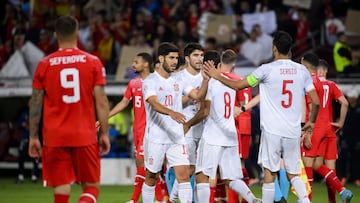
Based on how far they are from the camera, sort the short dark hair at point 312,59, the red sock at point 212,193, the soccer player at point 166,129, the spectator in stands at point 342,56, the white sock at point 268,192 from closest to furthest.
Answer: the white sock at point 268,192 → the soccer player at point 166,129 → the red sock at point 212,193 → the short dark hair at point 312,59 → the spectator in stands at point 342,56

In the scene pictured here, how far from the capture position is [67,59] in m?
10.3

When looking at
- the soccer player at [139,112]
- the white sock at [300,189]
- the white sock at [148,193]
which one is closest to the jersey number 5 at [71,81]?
the white sock at [148,193]

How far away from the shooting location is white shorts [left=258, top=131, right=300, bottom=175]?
12.4 metres

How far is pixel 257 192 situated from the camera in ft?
61.6

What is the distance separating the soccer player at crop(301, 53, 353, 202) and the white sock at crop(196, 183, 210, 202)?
204cm

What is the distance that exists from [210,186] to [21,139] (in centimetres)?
1097

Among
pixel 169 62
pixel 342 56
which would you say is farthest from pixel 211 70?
pixel 342 56

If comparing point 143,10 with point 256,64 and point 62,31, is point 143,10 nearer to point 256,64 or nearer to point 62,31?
point 256,64

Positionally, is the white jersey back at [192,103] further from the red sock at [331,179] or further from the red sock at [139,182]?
the red sock at [331,179]

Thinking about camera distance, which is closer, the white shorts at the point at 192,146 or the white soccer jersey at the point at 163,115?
the white soccer jersey at the point at 163,115

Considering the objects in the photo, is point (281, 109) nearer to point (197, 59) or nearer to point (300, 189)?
point (300, 189)

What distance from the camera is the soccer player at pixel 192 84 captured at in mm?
13984

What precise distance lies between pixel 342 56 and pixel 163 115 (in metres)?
9.91

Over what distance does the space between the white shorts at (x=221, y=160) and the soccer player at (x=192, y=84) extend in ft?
2.59
